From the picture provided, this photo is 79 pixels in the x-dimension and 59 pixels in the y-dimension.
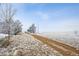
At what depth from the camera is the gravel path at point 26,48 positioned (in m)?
1.46

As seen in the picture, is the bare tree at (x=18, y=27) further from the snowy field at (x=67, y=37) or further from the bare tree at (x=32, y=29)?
the snowy field at (x=67, y=37)

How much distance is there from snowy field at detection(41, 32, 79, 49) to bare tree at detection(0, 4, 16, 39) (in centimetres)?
36

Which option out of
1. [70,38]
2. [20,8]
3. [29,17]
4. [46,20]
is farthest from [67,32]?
[20,8]

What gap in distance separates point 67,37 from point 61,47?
0.36 feet

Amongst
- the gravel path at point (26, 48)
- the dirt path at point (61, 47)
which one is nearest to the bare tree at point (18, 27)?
the gravel path at point (26, 48)

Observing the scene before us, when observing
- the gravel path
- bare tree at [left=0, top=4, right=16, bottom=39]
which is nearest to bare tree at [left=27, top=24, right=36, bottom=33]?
the gravel path

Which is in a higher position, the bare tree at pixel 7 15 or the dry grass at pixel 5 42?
the bare tree at pixel 7 15

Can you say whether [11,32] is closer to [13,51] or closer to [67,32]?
[13,51]

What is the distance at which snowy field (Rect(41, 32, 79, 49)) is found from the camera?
4.81 feet

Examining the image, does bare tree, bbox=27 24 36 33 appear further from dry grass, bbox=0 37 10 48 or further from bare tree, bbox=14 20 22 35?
dry grass, bbox=0 37 10 48

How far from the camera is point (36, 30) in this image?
1.49 m

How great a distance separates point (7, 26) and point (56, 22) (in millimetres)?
467

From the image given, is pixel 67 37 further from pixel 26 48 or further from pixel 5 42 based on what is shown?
pixel 5 42

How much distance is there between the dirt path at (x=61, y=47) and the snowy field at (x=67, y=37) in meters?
0.04
